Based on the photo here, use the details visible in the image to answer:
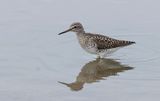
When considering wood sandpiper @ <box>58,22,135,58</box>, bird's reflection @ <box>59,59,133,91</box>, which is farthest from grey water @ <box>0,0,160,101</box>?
wood sandpiper @ <box>58,22,135,58</box>

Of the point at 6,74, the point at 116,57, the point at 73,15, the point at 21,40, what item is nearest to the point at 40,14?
the point at 73,15

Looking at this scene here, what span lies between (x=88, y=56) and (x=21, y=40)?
4.58 ft

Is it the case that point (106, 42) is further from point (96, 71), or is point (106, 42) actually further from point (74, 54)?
point (96, 71)

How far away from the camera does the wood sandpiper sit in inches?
480

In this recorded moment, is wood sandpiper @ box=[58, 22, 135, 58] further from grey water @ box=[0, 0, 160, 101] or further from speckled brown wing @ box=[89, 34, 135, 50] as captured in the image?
grey water @ box=[0, 0, 160, 101]

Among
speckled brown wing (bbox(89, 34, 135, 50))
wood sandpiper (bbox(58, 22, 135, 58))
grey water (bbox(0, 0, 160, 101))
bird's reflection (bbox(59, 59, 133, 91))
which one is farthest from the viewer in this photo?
wood sandpiper (bbox(58, 22, 135, 58))

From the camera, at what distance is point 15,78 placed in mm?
10539

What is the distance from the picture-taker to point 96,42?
12.6 meters

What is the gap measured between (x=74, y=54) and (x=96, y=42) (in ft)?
2.32

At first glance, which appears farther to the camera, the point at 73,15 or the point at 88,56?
the point at 73,15

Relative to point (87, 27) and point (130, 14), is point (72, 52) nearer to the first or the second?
point (87, 27)

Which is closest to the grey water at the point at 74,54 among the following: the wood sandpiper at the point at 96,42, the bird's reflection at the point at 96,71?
the bird's reflection at the point at 96,71

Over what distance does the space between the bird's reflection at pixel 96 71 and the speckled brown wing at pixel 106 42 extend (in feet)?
1.06

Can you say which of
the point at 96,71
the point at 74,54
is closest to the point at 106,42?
the point at 74,54
